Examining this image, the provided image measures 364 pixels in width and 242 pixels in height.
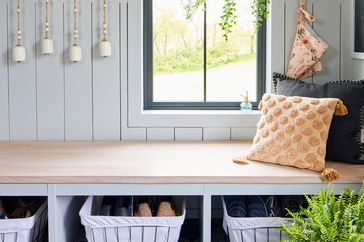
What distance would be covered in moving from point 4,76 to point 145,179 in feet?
4.21

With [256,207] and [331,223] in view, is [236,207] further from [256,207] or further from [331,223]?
[331,223]

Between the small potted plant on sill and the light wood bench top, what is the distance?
0.85 feet

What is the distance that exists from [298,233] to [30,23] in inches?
77.4

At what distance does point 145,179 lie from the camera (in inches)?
104

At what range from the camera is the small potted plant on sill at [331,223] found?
2.25 m

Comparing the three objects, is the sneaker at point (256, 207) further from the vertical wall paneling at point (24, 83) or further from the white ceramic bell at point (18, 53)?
the white ceramic bell at point (18, 53)

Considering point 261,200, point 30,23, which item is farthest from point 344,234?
point 30,23

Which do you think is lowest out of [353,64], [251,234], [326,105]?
[251,234]

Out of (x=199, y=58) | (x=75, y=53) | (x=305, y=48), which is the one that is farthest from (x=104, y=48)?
(x=305, y=48)

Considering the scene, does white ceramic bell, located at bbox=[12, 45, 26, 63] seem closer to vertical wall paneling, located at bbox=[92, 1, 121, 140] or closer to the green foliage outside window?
vertical wall paneling, located at bbox=[92, 1, 121, 140]

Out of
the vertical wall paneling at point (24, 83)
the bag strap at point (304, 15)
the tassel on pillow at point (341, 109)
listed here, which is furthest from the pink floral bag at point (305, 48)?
the vertical wall paneling at point (24, 83)

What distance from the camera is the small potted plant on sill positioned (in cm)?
225

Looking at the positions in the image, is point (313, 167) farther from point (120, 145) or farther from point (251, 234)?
point (120, 145)

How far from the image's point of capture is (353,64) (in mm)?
3383
